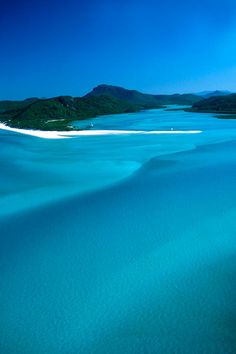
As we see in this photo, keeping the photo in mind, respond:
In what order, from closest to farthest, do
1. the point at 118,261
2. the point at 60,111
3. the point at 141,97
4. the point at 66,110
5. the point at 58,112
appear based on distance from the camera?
the point at 118,261 → the point at 58,112 → the point at 60,111 → the point at 66,110 → the point at 141,97

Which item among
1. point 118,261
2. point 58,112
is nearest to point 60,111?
point 58,112

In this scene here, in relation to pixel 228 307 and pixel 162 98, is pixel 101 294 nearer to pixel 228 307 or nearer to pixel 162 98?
pixel 228 307

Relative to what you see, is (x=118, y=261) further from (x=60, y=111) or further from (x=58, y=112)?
(x=60, y=111)

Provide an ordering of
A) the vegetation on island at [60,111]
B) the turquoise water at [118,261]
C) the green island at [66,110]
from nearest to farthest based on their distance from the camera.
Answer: the turquoise water at [118,261] → the green island at [66,110] → the vegetation on island at [60,111]

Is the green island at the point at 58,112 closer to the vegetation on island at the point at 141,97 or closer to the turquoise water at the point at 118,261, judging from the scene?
the turquoise water at the point at 118,261

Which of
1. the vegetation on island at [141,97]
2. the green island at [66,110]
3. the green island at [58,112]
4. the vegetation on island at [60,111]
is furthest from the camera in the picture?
the vegetation on island at [141,97]

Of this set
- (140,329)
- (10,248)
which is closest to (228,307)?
(140,329)

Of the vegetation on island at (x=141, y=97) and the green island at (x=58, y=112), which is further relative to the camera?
the vegetation on island at (x=141, y=97)

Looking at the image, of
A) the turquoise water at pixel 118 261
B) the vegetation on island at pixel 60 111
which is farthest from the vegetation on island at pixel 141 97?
the turquoise water at pixel 118 261

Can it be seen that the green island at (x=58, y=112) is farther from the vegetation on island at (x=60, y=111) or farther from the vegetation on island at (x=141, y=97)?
the vegetation on island at (x=141, y=97)

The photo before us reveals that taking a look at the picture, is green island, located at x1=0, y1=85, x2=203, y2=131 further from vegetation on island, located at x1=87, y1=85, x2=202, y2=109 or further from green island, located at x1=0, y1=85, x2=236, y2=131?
vegetation on island, located at x1=87, y1=85, x2=202, y2=109
